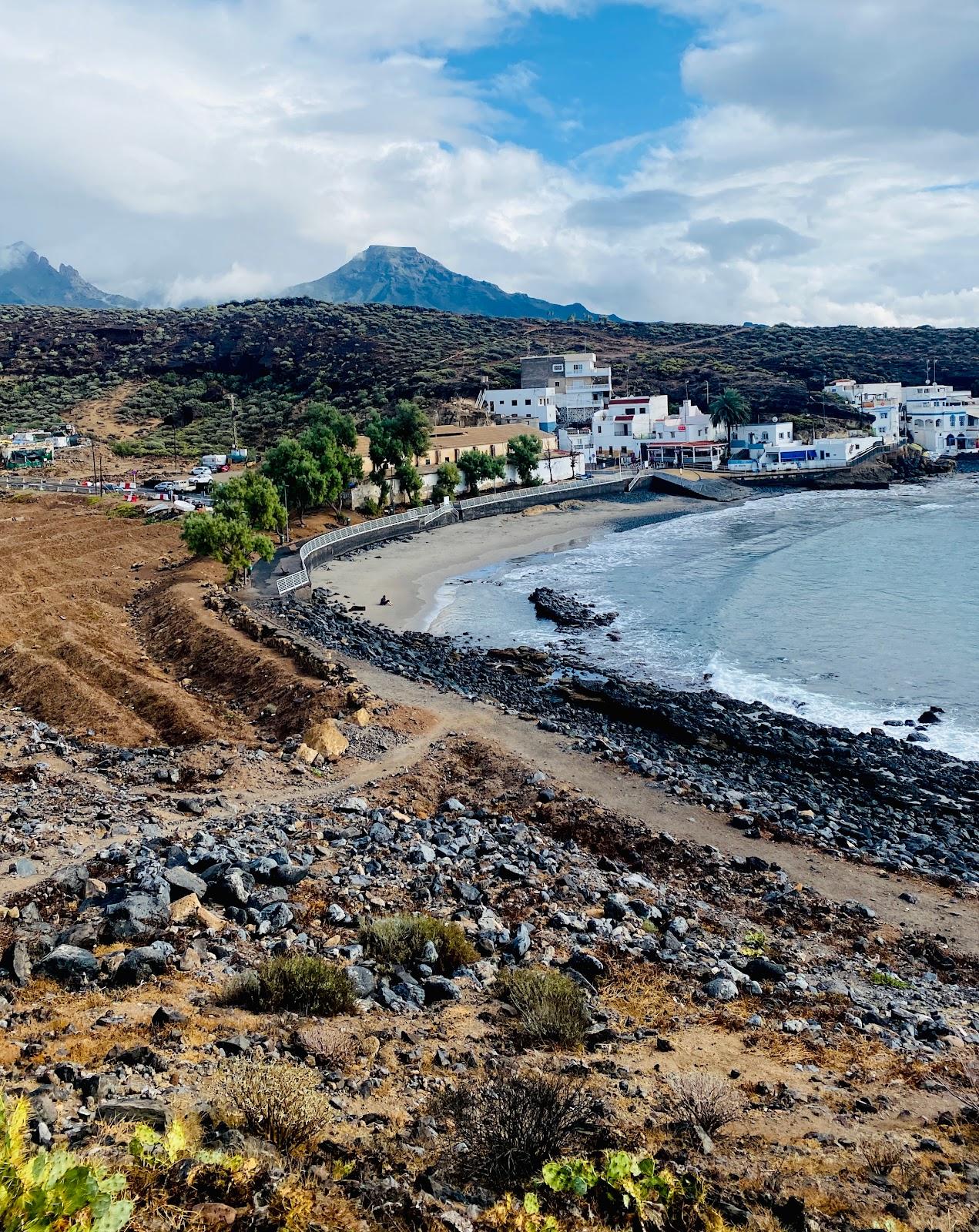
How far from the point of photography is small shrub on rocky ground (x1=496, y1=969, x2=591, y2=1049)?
A: 9812 millimetres

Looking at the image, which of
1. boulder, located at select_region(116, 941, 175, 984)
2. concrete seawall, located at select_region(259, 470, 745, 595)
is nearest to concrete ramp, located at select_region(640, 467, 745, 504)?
concrete seawall, located at select_region(259, 470, 745, 595)

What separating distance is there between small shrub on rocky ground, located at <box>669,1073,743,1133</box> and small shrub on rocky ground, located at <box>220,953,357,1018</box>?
11.5 feet

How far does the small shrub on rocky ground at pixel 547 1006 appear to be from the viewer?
9.81 meters

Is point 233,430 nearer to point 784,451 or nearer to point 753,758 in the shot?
point 784,451

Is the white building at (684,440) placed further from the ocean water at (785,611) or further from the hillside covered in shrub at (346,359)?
the ocean water at (785,611)

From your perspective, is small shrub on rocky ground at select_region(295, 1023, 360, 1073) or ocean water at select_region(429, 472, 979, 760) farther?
ocean water at select_region(429, 472, 979, 760)

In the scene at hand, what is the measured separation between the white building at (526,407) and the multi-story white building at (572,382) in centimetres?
612

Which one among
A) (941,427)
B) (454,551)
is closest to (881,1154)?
(454,551)

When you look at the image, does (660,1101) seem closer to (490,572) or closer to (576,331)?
(490,572)

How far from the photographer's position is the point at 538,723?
24688mm

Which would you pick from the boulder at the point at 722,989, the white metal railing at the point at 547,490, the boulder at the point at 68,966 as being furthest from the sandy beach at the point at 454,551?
the boulder at the point at 68,966

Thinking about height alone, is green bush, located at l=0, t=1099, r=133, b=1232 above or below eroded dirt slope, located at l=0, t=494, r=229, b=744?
above

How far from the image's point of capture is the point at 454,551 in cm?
5744

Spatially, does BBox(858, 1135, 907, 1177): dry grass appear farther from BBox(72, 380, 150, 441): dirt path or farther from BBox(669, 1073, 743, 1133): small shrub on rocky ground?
BBox(72, 380, 150, 441): dirt path
